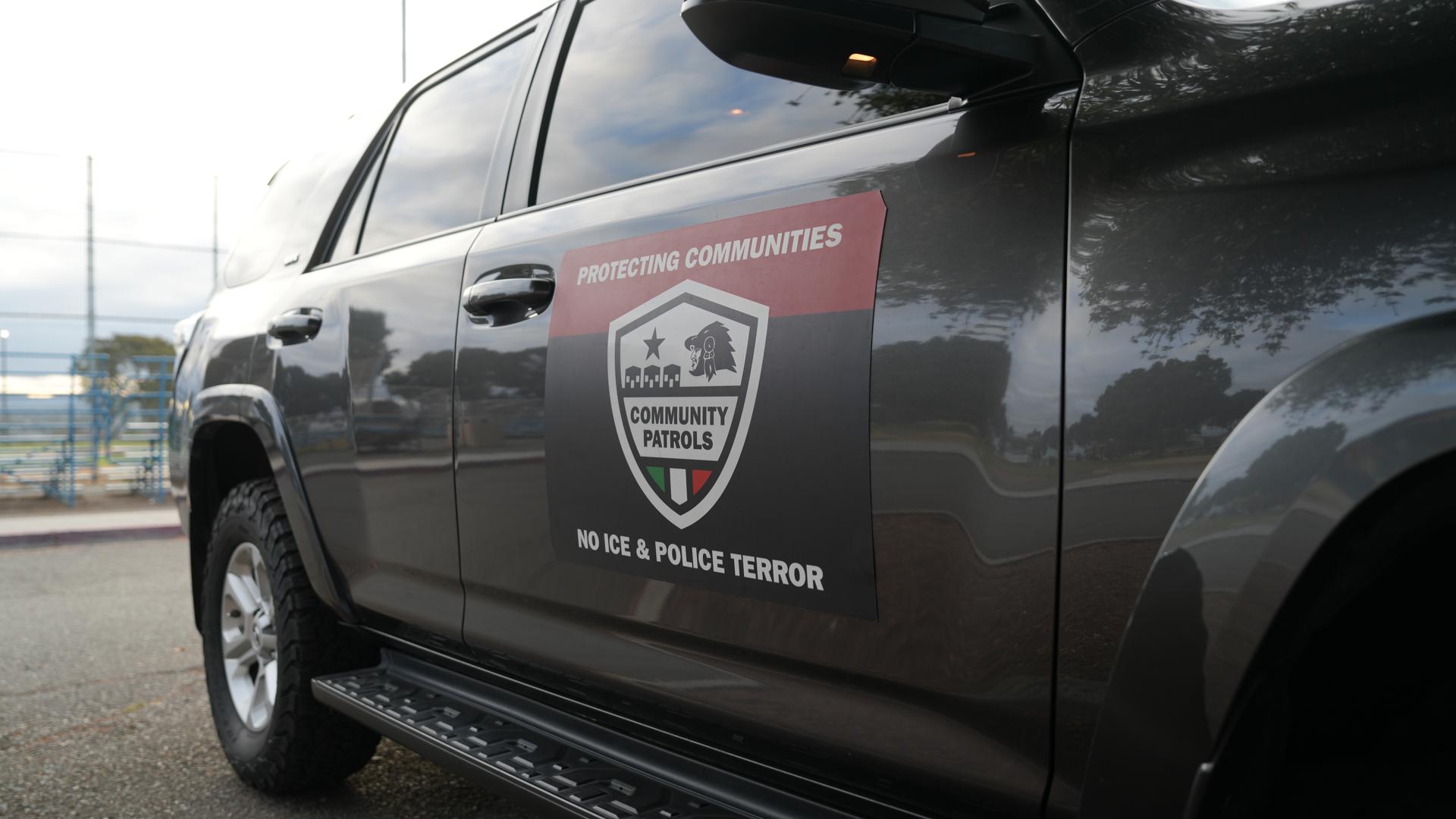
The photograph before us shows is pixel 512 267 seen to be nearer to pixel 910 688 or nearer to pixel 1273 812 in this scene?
pixel 910 688

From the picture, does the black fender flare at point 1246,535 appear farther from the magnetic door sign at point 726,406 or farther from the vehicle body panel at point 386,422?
the vehicle body panel at point 386,422

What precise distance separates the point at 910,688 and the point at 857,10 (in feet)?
2.87

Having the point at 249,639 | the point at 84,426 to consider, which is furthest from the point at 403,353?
the point at 84,426

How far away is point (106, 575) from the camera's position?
25.8 ft

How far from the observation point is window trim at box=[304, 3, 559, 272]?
2557mm

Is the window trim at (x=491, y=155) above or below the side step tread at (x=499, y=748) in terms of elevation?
above

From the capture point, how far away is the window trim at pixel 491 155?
2.56 metres

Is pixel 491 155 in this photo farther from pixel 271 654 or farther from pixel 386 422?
pixel 271 654

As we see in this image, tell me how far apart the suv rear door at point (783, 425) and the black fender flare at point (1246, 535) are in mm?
143

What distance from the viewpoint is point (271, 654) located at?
3.11 m

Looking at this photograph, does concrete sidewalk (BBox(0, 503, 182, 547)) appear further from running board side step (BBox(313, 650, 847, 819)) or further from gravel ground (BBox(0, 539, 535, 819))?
running board side step (BBox(313, 650, 847, 819))

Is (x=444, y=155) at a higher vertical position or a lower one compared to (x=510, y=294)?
higher

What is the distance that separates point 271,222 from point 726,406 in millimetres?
2610

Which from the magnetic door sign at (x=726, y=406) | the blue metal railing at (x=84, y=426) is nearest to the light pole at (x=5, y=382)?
the blue metal railing at (x=84, y=426)
